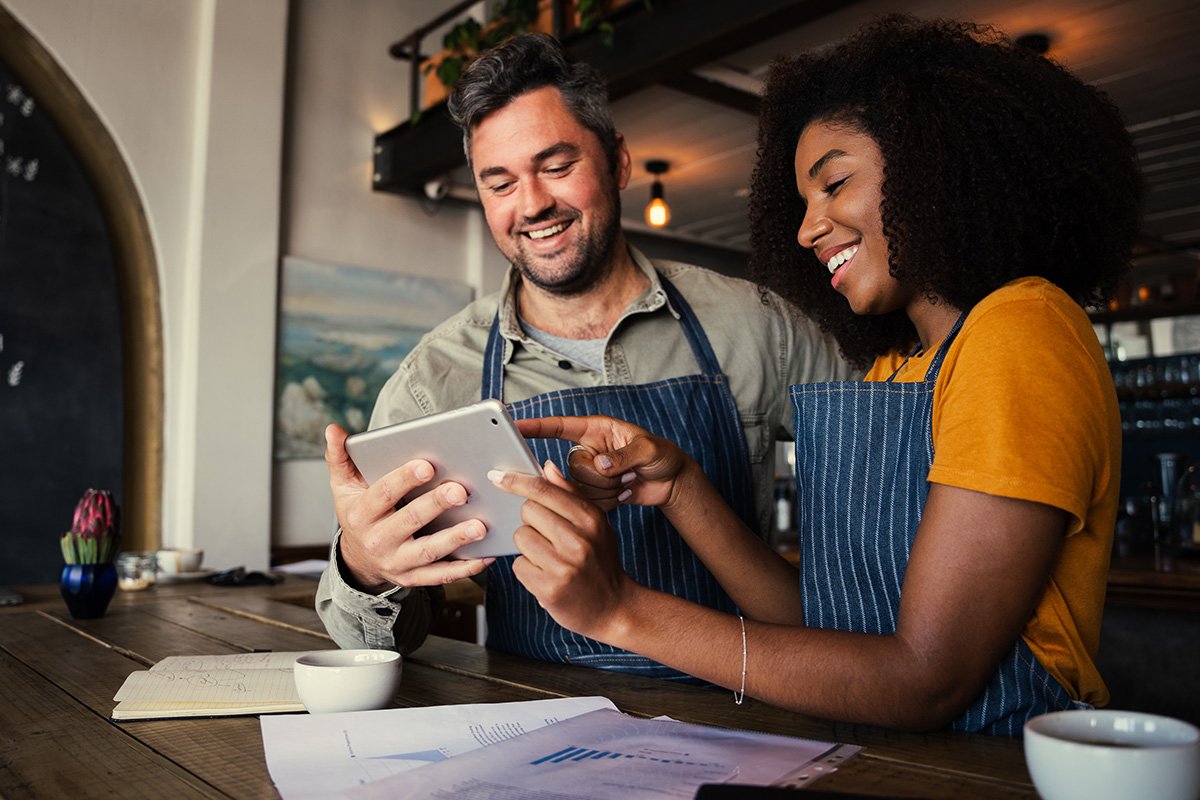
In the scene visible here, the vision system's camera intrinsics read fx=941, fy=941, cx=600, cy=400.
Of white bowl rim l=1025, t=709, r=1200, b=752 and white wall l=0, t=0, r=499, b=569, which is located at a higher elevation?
white wall l=0, t=0, r=499, b=569

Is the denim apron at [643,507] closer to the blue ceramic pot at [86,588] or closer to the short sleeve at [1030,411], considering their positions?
the short sleeve at [1030,411]

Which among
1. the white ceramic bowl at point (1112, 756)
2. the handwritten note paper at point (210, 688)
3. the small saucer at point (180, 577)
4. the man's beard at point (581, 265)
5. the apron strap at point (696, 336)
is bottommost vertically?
the small saucer at point (180, 577)

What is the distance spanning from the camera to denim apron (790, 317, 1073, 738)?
983mm

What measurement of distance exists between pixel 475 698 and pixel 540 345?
0.72 m

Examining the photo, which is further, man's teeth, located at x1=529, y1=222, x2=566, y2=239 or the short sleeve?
man's teeth, located at x1=529, y1=222, x2=566, y2=239

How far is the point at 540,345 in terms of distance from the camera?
1729mm

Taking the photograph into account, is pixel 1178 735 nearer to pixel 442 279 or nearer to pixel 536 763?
pixel 536 763

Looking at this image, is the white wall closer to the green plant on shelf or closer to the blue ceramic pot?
Answer: the green plant on shelf

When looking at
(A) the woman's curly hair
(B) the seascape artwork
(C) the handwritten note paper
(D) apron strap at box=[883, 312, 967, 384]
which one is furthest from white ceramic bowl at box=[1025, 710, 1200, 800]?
(B) the seascape artwork

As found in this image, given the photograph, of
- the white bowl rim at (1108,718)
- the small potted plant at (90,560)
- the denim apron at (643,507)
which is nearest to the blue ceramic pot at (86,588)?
the small potted plant at (90,560)

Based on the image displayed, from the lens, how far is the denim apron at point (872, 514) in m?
0.98

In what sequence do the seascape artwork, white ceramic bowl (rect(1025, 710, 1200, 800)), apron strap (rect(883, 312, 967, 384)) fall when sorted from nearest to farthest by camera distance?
white ceramic bowl (rect(1025, 710, 1200, 800)) → apron strap (rect(883, 312, 967, 384)) → the seascape artwork

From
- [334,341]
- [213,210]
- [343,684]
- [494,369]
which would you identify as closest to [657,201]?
[334,341]

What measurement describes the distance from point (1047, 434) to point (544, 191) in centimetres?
108
